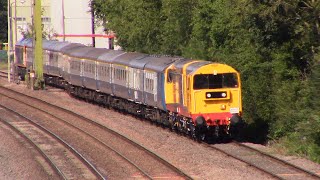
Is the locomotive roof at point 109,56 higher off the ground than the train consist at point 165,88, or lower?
higher

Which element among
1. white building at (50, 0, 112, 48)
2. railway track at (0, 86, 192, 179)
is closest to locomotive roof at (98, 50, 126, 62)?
railway track at (0, 86, 192, 179)

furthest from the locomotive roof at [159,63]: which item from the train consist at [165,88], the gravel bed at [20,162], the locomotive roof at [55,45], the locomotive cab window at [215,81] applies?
the locomotive roof at [55,45]

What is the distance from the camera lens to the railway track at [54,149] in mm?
21181

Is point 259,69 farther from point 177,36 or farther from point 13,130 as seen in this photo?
point 177,36

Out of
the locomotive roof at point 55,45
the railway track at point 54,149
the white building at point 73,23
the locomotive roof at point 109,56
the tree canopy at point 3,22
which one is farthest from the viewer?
the tree canopy at point 3,22

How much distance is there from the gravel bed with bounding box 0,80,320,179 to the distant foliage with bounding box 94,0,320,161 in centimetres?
263

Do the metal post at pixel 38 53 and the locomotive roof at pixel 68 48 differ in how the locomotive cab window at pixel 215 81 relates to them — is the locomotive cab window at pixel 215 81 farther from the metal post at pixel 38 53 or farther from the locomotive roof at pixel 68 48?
the metal post at pixel 38 53

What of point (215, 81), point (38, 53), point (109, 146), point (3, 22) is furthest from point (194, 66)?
point (3, 22)

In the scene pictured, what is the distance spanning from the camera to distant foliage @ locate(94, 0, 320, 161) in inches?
1042

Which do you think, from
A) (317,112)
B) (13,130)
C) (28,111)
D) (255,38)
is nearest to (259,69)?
(255,38)

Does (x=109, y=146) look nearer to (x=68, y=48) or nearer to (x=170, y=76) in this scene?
(x=170, y=76)

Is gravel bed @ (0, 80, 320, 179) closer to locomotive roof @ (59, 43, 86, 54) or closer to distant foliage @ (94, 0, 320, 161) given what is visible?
distant foliage @ (94, 0, 320, 161)

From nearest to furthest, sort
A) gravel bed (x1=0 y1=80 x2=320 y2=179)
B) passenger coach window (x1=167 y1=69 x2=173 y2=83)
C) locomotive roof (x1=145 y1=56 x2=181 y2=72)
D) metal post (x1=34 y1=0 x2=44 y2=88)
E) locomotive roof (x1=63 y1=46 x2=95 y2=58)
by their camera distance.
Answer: gravel bed (x1=0 y1=80 x2=320 y2=179), passenger coach window (x1=167 y1=69 x2=173 y2=83), locomotive roof (x1=145 y1=56 x2=181 y2=72), locomotive roof (x1=63 y1=46 x2=95 y2=58), metal post (x1=34 y1=0 x2=44 y2=88)

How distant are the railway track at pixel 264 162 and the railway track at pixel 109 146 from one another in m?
2.28
